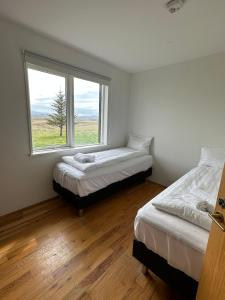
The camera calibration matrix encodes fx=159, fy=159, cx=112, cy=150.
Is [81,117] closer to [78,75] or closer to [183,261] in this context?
[78,75]

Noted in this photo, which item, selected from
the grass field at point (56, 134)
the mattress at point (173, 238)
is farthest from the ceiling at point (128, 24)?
the mattress at point (173, 238)

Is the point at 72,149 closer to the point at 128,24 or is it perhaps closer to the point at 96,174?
the point at 96,174

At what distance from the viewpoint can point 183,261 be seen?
108cm

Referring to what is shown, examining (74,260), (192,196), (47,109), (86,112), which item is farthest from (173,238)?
(86,112)

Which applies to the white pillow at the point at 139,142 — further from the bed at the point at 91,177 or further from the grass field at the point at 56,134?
the grass field at the point at 56,134

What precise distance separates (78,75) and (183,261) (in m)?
2.68

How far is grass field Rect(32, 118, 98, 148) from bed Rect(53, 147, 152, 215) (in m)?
0.38

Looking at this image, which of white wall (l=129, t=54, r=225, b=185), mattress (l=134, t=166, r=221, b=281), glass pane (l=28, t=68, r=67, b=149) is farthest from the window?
mattress (l=134, t=166, r=221, b=281)

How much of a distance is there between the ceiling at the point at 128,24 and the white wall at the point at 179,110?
0.34m

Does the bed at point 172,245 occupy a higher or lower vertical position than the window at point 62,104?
lower

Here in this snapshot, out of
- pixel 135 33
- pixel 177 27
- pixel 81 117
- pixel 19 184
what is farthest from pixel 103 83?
pixel 19 184

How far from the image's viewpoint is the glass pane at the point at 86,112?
2797 millimetres

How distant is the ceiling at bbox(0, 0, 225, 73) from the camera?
4.84 ft

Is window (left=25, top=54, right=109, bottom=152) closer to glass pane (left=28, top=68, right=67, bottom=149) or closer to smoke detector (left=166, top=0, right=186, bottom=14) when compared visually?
glass pane (left=28, top=68, right=67, bottom=149)
